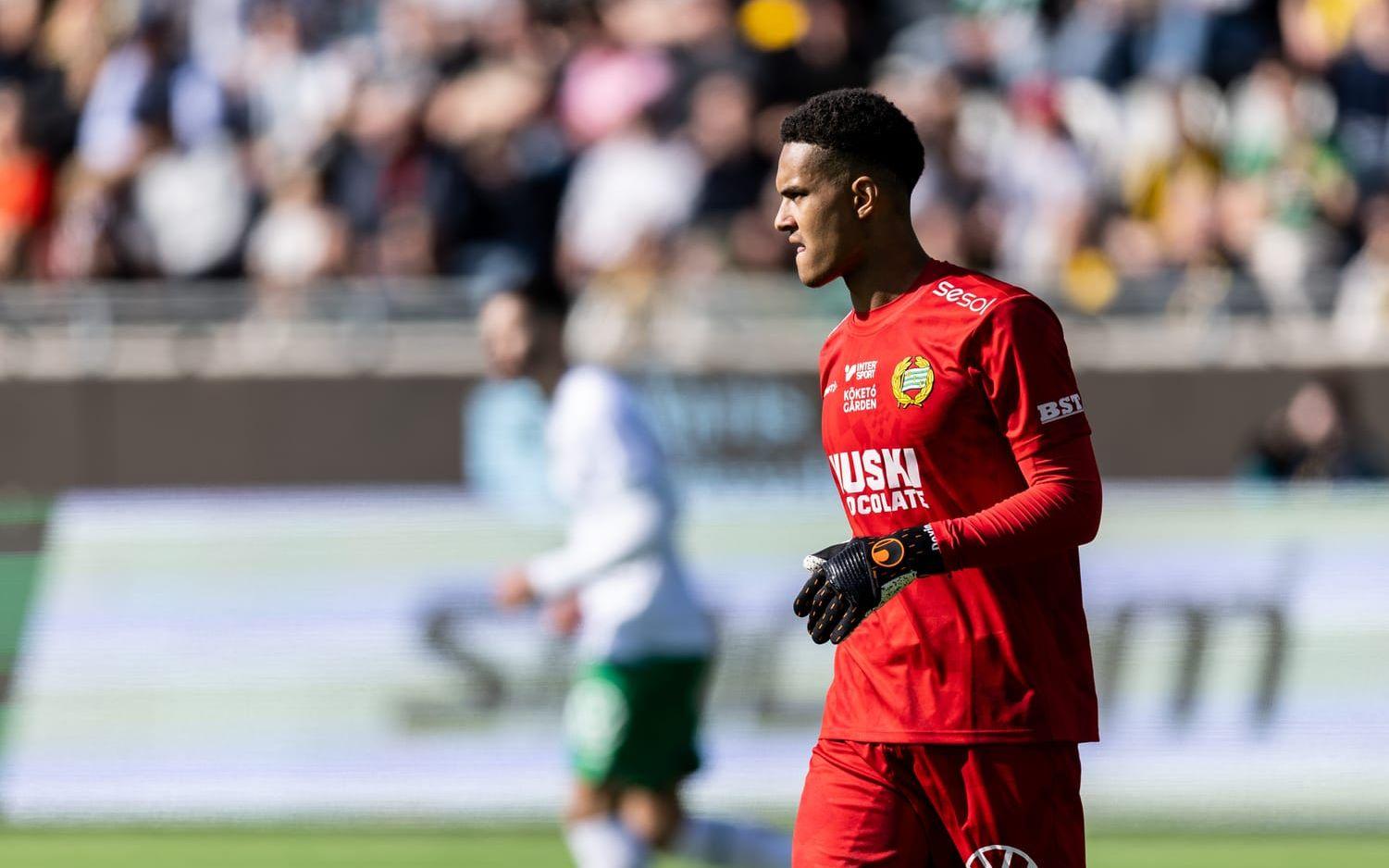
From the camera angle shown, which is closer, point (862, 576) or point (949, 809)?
point (862, 576)

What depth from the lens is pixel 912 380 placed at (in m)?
4.54

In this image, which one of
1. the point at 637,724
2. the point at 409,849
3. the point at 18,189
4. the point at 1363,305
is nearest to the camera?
the point at 637,724

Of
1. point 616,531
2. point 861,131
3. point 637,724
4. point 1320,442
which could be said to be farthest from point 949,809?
point 1320,442

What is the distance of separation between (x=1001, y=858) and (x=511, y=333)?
9.81ft

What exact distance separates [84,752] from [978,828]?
681 cm

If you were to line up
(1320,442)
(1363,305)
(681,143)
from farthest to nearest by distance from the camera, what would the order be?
(681,143), (1363,305), (1320,442)

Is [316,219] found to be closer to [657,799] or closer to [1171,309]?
[1171,309]

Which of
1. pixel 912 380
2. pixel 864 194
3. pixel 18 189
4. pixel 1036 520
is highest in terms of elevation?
pixel 18 189

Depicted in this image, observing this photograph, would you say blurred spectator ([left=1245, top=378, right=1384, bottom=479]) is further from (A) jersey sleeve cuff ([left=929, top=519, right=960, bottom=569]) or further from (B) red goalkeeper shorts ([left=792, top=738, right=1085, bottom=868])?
(A) jersey sleeve cuff ([left=929, top=519, right=960, bottom=569])

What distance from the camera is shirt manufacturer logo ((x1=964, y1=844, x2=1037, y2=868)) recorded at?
4488 mm

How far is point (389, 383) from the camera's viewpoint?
1245cm

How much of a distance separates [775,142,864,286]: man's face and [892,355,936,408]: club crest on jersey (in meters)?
0.27

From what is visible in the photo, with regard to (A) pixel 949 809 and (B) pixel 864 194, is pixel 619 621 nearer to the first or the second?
(A) pixel 949 809

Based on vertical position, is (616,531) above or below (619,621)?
above
